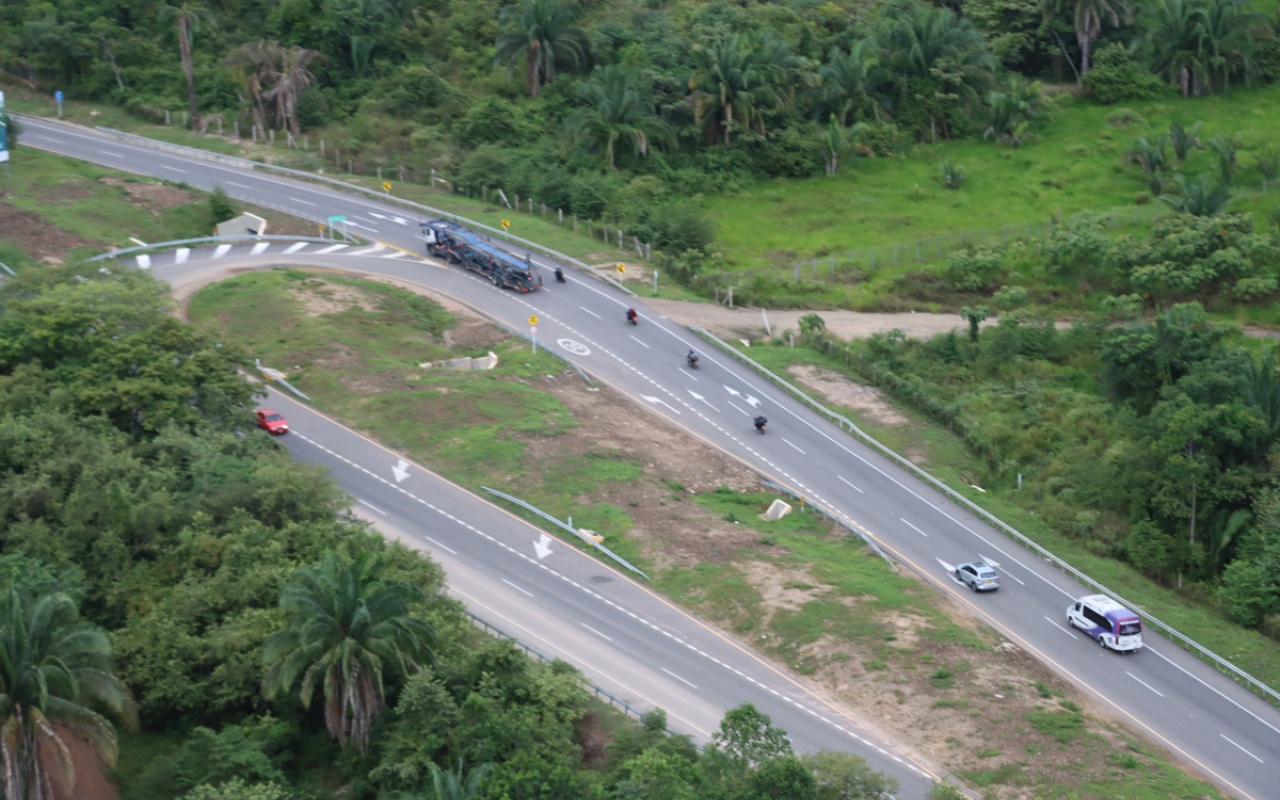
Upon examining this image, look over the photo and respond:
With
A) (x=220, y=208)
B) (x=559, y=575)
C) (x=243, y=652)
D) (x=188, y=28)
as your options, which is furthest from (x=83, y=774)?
(x=188, y=28)

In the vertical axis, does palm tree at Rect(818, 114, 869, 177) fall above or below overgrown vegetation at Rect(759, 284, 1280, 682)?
above

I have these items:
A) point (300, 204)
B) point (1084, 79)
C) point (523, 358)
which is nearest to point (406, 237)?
point (300, 204)

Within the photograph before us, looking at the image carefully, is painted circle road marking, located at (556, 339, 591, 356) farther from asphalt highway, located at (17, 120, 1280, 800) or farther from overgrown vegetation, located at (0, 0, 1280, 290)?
overgrown vegetation, located at (0, 0, 1280, 290)

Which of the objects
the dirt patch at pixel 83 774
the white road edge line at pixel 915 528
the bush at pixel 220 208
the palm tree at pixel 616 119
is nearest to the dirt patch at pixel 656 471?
the white road edge line at pixel 915 528

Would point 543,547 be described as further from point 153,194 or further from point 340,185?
point 153,194

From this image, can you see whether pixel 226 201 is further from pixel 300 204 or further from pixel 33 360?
pixel 33 360

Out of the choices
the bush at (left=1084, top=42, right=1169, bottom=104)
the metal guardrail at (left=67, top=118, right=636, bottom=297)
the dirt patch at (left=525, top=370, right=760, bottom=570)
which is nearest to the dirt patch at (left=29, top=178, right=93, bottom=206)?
the metal guardrail at (left=67, top=118, right=636, bottom=297)
